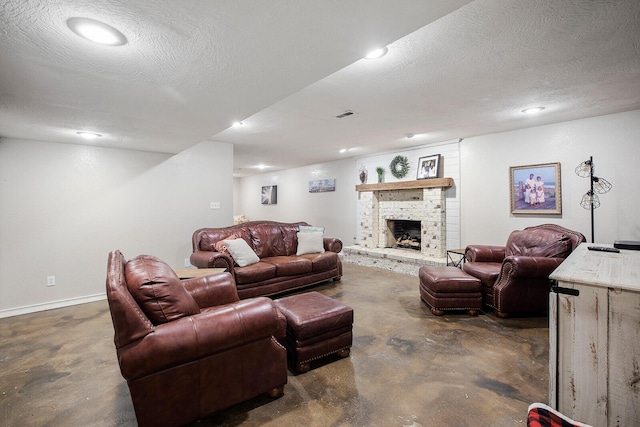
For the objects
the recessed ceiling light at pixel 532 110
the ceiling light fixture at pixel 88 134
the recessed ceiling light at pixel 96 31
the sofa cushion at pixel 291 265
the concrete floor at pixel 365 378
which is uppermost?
the recessed ceiling light at pixel 532 110

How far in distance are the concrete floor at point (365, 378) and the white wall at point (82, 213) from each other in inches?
25.7

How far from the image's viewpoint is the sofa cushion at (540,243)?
314cm

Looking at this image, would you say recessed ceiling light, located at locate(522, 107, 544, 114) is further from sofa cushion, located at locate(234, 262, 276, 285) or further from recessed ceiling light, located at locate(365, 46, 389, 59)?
sofa cushion, located at locate(234, 262, 276, 285)

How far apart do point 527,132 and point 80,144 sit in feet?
21.1

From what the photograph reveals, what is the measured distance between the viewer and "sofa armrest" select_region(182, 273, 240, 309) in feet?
7.26

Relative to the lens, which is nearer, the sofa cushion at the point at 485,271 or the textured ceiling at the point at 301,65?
the textured ceiling at the point at 301,65

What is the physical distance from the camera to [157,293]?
1.53m

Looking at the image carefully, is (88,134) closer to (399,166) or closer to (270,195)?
(399,166)

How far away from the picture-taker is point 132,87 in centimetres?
188

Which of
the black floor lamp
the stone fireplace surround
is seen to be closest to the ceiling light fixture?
the stone fireplace surround

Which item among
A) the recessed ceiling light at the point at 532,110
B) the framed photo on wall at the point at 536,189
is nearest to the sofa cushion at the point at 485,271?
the framed photo on wall at the point at 536,189

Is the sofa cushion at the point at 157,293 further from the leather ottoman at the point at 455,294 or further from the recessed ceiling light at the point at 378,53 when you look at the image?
the leather ottoman at the point at 455,294

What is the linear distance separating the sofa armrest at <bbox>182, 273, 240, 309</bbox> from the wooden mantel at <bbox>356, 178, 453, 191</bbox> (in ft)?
14.1

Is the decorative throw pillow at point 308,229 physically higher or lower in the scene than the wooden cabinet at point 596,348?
higher
